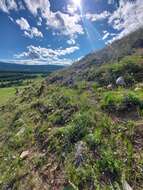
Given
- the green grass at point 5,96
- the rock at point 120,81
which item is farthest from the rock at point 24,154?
the green grass at point 5,96

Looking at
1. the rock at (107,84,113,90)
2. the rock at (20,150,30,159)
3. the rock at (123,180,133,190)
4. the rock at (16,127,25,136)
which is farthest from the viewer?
the rock at (107,84,113,90)

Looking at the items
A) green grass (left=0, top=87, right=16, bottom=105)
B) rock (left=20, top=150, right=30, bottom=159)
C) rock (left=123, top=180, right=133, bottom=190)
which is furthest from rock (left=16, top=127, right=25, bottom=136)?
green grass (left=0, top=87, right=16, bottom=105)

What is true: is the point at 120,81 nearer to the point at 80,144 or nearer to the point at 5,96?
the point at 80,144

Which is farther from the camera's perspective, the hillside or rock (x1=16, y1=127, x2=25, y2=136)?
rock (x1=16, y1=127, x2=25, y2=136)

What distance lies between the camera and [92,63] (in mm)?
16469

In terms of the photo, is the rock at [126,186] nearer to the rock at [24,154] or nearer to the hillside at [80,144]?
the hillside at [80,144]

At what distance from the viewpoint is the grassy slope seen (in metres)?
5.45

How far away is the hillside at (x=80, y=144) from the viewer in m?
5.45

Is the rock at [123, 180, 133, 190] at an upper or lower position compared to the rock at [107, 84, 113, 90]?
lower

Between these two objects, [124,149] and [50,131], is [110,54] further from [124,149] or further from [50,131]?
[124,149]

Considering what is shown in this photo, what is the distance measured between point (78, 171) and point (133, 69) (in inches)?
274

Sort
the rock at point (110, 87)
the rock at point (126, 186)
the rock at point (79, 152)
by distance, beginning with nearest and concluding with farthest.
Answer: the rock at point (126, 186) → the rock at point (79, 152) → the rock at point (110, 87)

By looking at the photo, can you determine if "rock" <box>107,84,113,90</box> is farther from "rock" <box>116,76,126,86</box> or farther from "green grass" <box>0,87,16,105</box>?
"green grass" <box>0,87,16,105</box>

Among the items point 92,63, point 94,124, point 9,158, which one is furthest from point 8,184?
point 92,63
